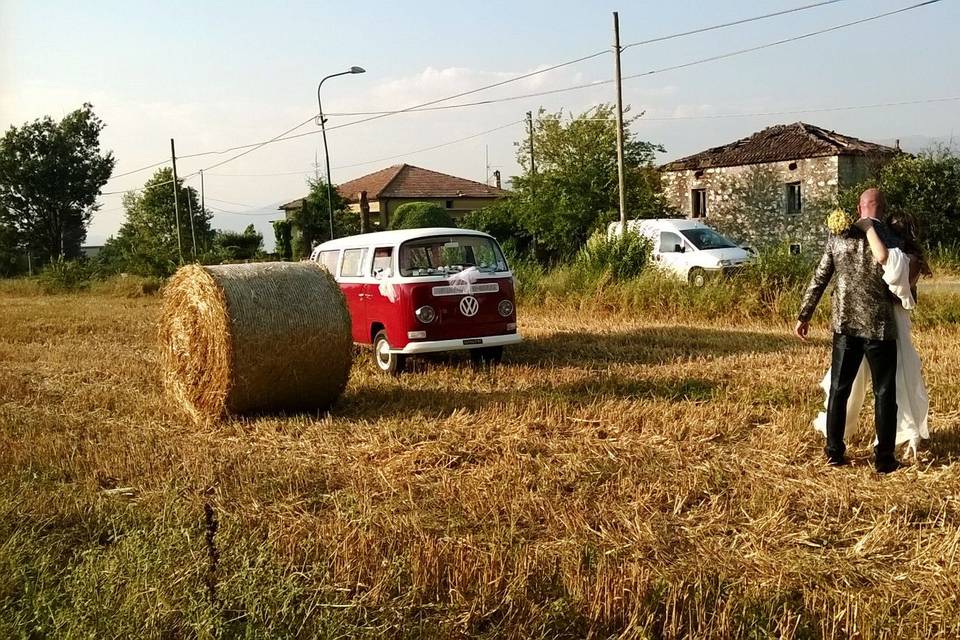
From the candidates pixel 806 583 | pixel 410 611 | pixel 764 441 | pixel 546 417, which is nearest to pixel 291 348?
pixel 546 417

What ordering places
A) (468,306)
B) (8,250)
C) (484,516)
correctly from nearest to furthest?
1. (484,516)
2. (468,306)
3. (8,250)

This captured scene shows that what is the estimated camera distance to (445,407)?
8.90 meters

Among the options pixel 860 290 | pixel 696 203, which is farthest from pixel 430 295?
pixel 696 203

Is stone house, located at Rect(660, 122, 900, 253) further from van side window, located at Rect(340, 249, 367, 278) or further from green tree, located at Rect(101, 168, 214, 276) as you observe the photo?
green tree, located at Rect(101, 168, 214, 276)

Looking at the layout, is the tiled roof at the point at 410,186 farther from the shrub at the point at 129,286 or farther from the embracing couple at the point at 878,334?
the embracing couple at the point at 878,334

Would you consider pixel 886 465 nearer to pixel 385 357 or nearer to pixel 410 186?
pixel 385 357

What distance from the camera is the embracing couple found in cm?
627

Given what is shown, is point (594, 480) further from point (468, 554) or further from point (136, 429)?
point (136, 429)

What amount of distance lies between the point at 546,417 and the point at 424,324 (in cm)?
295

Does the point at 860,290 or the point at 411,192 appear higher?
the point at 411,192

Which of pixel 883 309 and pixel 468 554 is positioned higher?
pixel 883 309

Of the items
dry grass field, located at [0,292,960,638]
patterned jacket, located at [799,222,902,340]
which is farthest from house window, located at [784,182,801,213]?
patterned jacket, located at [799,222,902,340]

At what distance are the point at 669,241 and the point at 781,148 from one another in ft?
60.3

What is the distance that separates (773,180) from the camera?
39.1 metres
